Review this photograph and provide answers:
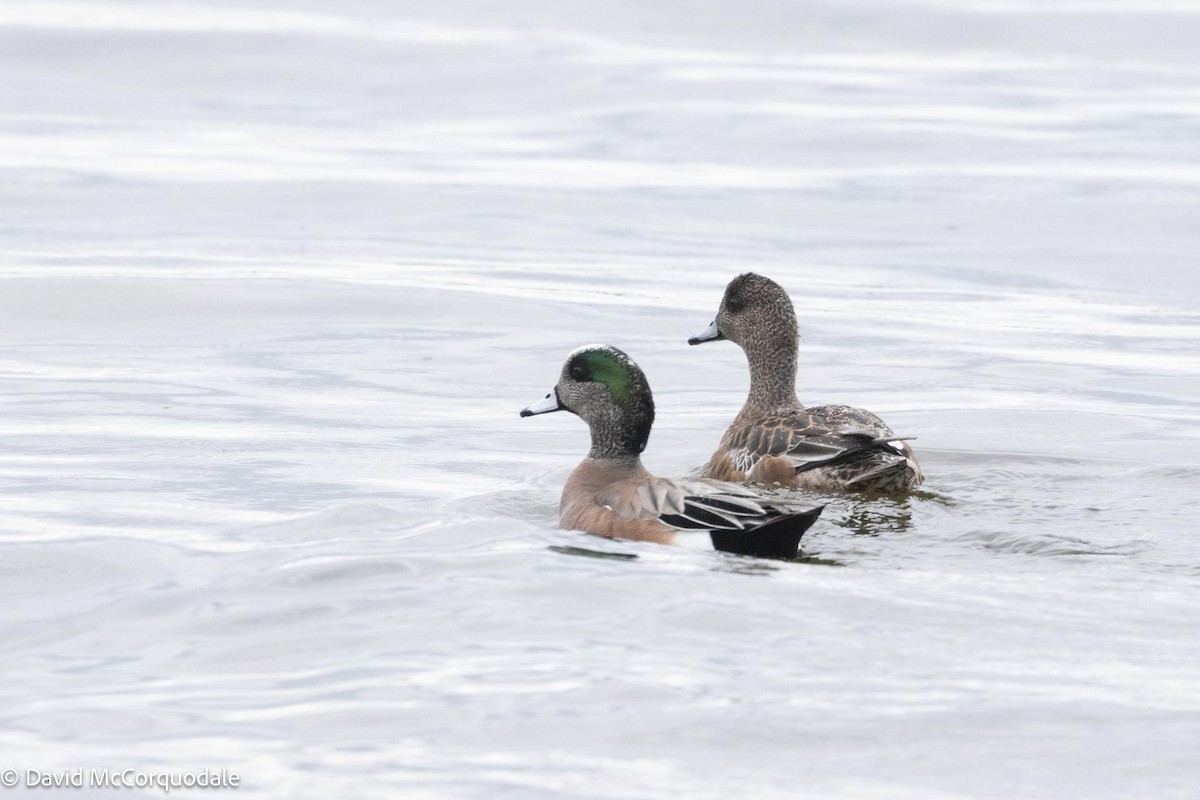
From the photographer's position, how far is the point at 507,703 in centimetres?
584

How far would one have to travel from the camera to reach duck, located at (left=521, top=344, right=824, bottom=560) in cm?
791

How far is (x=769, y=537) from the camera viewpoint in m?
7.91

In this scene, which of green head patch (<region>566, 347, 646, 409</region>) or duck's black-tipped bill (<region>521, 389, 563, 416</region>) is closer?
green head patch (<region>566, 347, 646, 409</region>)

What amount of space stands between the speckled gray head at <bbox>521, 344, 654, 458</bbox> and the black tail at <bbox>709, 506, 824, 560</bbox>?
3.98 feet

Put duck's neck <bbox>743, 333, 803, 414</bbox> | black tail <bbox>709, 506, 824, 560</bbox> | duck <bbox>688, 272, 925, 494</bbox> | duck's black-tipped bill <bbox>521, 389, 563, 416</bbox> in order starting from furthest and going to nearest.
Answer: duck's neck <bbox>743, 333, 803, 414</bbox>, duck <bbox>688, 272, 925, 494</bbox>, duck's black-tipped bill <bbox>521, 389, 563, 416</bbox>, black tail <bbox>709, 506, 824, 560</bbox>

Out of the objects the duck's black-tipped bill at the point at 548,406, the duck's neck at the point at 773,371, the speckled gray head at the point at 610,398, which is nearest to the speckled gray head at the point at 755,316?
the duck's neck at the point at 773,371

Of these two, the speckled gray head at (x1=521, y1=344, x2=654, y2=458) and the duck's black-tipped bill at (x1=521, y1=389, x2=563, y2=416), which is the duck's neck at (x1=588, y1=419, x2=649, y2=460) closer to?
the speckled gray head at (x1=521, y1=344, x2=654, y2=458)

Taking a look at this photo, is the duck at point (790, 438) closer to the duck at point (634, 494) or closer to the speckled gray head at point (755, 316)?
the speckled gray head at point (755, 316)

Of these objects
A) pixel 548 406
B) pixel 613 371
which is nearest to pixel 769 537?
pixel 613 371

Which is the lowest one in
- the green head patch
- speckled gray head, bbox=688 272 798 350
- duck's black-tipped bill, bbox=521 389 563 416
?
duck's black-tipped bill, bbox=521 389 563 416

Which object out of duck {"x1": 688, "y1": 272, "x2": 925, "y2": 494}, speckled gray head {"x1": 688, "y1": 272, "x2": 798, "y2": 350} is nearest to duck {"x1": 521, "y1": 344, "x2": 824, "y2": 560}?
duck {"x1": 688, "y1": 272, "x2": 925, "y2": 494}

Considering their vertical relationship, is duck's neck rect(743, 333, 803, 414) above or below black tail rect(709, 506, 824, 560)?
above

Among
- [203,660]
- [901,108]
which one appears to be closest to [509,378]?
[203,660]

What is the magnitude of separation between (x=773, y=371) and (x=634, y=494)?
2869 millimetres
